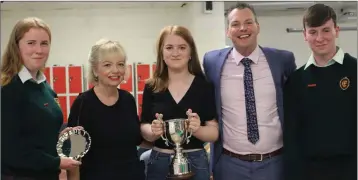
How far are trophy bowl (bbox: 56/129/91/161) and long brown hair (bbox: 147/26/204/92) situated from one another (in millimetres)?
414

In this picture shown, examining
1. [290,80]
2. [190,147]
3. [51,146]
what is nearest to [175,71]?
[190,147]

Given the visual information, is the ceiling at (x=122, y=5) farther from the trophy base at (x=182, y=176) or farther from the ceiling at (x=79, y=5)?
the trophy base at (x=182, y=176)

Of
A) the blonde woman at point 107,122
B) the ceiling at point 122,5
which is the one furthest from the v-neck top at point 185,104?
the ceiling at point 122,5

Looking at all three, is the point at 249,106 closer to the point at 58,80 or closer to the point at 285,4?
the point at 58,80

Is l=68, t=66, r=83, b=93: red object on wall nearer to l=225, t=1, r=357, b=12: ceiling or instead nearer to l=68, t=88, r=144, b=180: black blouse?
l=225, t=1, r=357, b=12: ceiling

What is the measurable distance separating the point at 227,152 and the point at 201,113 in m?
0.26

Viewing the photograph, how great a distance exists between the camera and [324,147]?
5.84ft

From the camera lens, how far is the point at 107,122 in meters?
1.83

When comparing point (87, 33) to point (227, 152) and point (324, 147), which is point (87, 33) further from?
point (324, 147)

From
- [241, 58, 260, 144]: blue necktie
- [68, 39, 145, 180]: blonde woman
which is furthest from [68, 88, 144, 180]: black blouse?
[241, 58, 260, 144]: blue necktie

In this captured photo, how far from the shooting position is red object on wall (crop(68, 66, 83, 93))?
18.9 ft

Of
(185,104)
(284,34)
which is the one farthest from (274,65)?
(284,34)

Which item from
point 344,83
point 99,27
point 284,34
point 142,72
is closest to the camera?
point 344,83

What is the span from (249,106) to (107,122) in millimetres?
690
